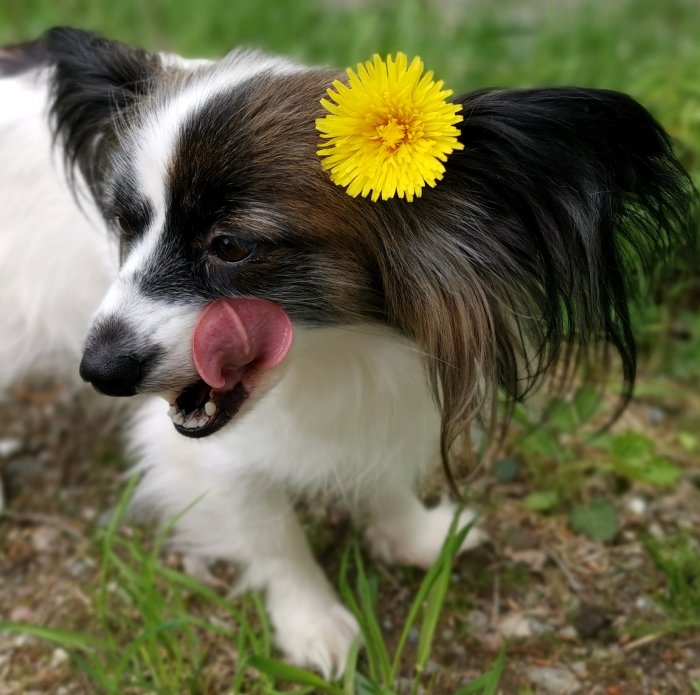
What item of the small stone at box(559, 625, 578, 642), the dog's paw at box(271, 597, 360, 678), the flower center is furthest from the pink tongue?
the small stone at box(559, 625, 578, 642)

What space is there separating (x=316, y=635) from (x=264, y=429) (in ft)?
1.98

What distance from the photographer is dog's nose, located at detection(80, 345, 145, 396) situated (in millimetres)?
1562

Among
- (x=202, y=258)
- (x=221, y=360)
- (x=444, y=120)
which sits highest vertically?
(x=444, y=120)

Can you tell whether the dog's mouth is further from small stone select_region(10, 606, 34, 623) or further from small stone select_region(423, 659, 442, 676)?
small stone select_region(10, 606, 34, 623)

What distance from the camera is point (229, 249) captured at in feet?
5.07

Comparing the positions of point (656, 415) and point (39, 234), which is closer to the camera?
point (39, 234)

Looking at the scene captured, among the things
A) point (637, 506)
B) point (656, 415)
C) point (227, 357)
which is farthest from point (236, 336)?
point (656, 415)

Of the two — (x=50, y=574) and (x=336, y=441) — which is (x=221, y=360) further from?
(x=50, y=574)

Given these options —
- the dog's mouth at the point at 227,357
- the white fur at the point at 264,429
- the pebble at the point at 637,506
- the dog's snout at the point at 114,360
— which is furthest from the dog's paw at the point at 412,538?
the dog's snout at the point at 114,360

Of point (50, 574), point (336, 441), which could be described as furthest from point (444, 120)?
point (50, 574)

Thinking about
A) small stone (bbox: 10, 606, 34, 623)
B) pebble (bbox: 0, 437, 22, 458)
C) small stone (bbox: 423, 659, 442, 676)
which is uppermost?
small stone (bbox: 423, 659, 442, 676)

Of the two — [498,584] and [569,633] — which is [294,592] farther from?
→ [569,633]

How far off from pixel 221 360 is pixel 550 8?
3632 mm

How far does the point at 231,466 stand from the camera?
2.04 m
